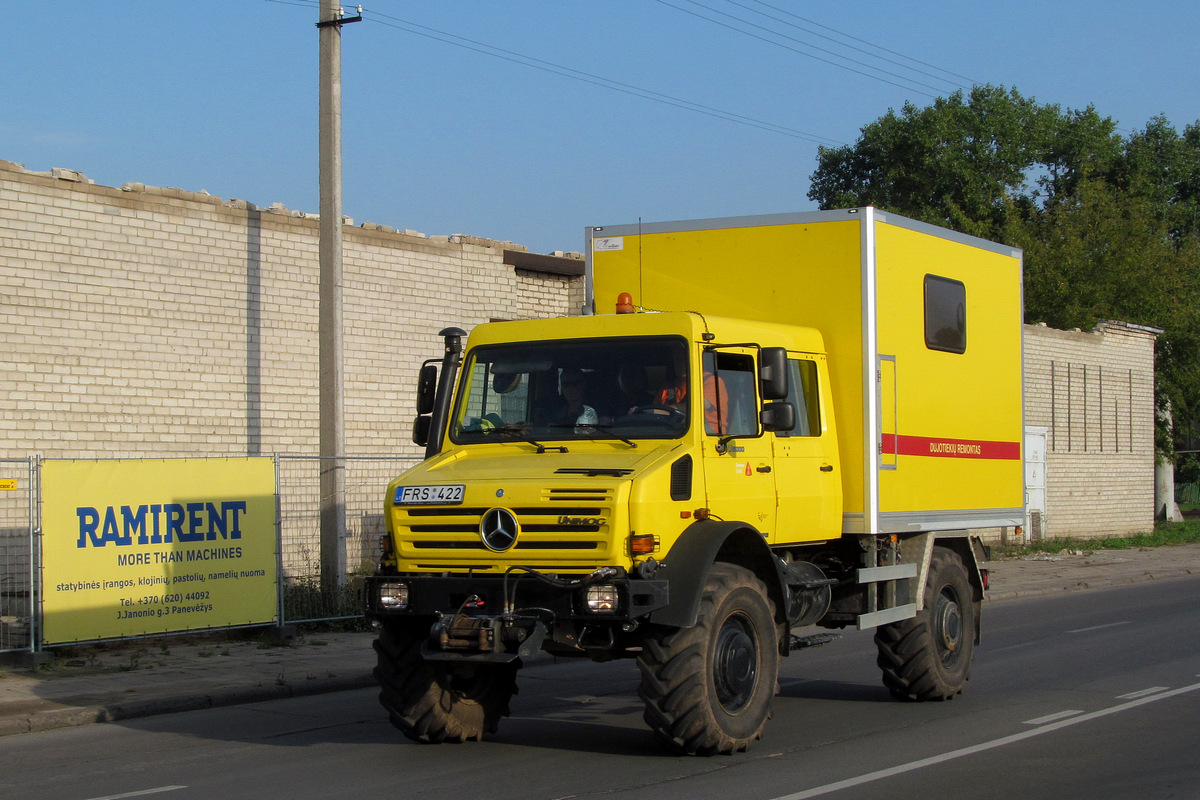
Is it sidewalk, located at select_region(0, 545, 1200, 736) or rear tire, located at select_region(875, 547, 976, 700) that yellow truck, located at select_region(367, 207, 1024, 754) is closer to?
rear tire, located at select_region(875, 547, 976, 700)

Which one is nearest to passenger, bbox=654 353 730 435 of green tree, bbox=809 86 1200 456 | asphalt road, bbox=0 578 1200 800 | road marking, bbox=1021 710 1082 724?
asphalt road, bbox=0 578 1200 800

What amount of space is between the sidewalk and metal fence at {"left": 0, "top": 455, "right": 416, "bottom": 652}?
49cm

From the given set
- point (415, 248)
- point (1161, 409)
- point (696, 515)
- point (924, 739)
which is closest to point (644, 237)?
point (696, 515)

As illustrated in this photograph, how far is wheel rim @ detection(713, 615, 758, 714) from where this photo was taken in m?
8.00

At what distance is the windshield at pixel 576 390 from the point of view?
27.6 feet

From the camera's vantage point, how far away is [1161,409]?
39750mm

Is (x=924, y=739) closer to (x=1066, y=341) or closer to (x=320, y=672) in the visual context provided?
(x=320, y=672)

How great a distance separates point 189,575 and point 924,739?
26.3 feet

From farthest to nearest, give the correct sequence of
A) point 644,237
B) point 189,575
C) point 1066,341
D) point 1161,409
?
point 1161,409 → point 1066,341 → point 189,575 → point 644,237

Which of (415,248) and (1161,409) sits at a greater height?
(415,248)

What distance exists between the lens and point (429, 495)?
319 inches

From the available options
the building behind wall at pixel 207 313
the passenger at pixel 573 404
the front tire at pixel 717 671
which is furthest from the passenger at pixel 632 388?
the building behind wall at pixel 207 313

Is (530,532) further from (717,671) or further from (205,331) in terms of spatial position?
(205,331)

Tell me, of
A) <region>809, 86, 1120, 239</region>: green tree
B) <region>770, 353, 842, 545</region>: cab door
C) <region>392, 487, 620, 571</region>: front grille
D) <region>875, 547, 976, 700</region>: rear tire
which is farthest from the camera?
<region>809, 86, 1120, 239</region>: green tree
